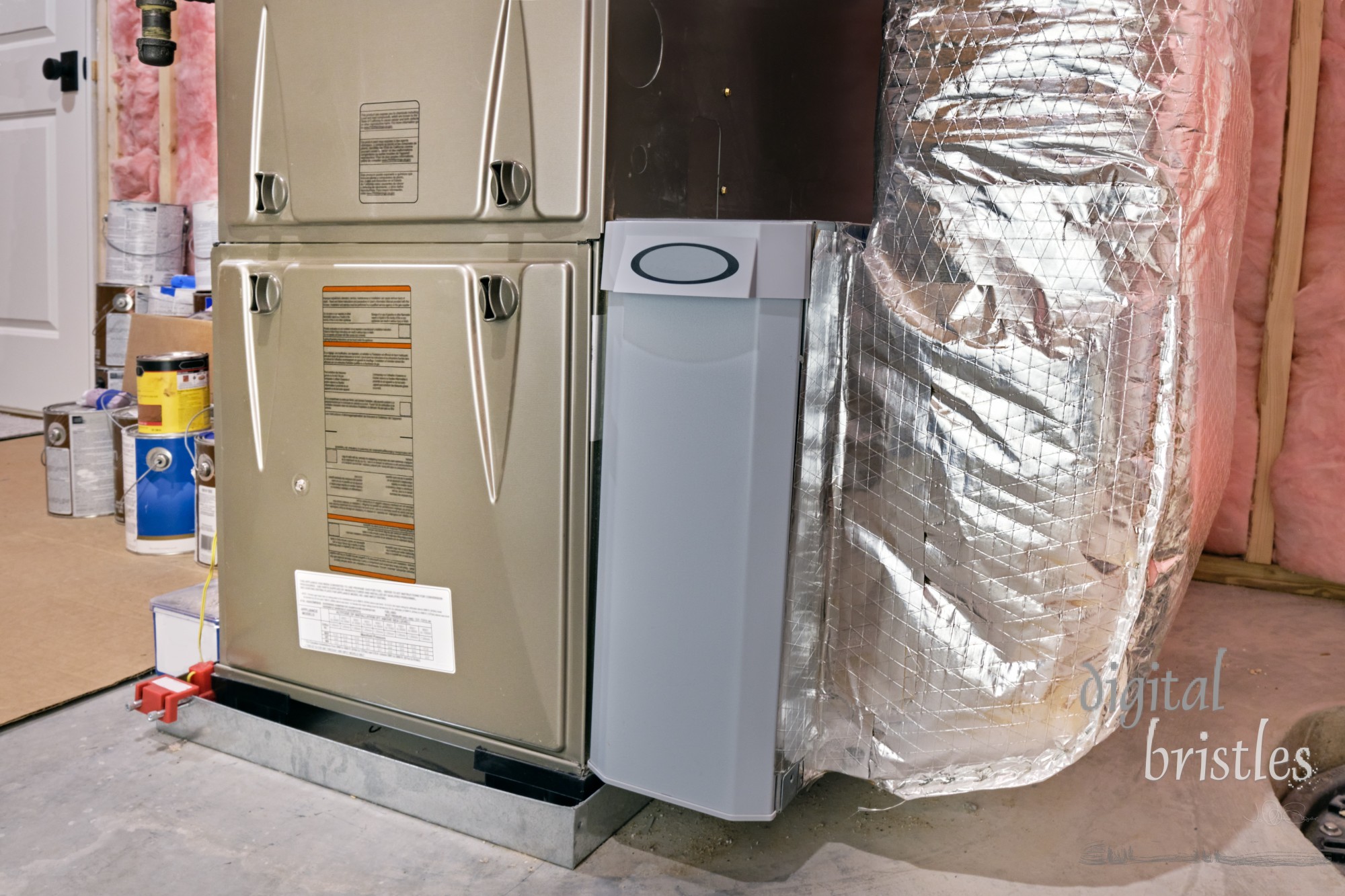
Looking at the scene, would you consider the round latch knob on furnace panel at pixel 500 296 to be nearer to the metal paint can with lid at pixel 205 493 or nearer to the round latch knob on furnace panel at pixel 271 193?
the round latch knob on furnace panel at pixel 271 193

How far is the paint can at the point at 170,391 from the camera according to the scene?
209 cm

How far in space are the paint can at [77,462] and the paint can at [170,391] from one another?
0.39m

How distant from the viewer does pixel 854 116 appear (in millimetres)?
1502

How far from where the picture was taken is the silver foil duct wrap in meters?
0.97

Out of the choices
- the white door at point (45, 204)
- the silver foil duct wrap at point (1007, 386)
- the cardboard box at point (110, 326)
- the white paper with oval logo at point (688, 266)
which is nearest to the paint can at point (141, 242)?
the cardboard box at point (110, 326)

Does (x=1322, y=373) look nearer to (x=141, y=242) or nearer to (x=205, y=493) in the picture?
(x=205, y=493)

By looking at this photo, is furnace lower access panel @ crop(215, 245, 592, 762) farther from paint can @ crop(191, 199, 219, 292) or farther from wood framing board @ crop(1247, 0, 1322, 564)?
paint can @ crop(191, 199, 219, 292)

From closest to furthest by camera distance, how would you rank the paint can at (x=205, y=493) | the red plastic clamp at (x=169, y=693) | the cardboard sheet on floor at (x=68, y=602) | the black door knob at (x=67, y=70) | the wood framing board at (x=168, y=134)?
the red plastic clamp at (x=169, y=693), the cardboard sheet on floor at (x=68, y=602), the paint can at (x=205, y=493), the wood framing board at (x=168, y=134), the black door knob at (x=67, y=70)

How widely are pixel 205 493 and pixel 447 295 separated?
3.71 feet

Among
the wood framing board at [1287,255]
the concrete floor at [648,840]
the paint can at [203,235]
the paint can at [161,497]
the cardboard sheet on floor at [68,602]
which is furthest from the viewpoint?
the paint can at [203,235]

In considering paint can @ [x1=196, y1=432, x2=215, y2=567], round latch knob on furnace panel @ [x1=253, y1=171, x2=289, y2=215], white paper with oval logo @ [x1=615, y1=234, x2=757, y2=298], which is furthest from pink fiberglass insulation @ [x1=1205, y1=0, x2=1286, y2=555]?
paint can @ [x1=196, y1=432, x2=215, y2=567]

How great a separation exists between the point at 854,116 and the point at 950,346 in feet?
2.04

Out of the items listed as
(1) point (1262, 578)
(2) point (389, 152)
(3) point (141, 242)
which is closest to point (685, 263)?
(2) point (389, 152)

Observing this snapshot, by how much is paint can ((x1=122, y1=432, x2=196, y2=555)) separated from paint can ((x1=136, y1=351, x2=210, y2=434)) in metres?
0.03
